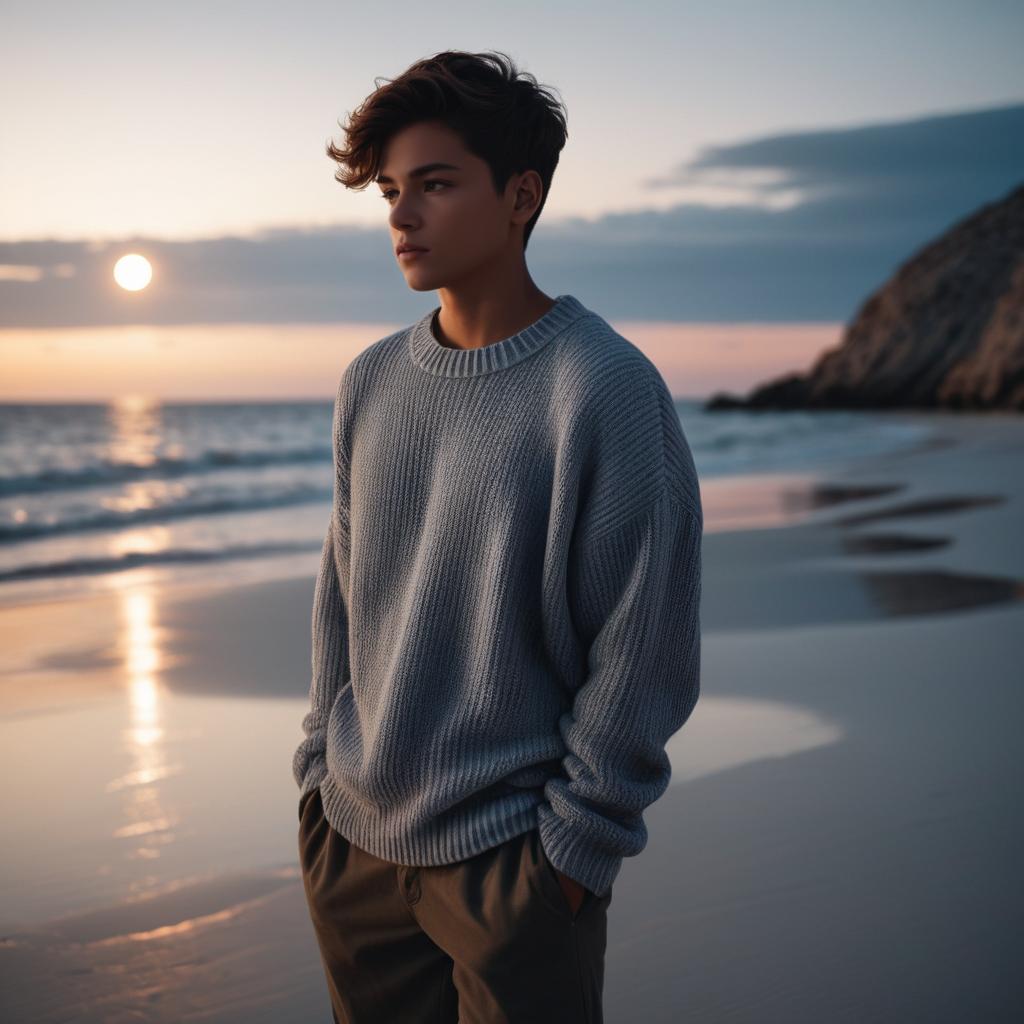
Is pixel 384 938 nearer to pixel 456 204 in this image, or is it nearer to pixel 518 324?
pixel 518 324

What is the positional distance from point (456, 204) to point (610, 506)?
1.72ft

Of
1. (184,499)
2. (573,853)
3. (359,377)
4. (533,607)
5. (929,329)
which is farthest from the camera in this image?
(929,329)

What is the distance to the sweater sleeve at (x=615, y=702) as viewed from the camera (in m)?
1.71

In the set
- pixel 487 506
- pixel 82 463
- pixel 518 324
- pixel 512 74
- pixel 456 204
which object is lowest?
pixel 82 463

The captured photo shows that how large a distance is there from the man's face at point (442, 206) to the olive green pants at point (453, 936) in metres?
0.88

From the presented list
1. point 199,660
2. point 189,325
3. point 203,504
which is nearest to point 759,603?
point 199,660

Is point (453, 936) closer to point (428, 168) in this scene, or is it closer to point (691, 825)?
point (428, 168)

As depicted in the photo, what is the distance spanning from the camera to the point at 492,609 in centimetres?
178

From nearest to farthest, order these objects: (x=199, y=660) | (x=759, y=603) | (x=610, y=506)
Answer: (x=610, y=506)
(x=199, y=660)
(x=759, y=603)

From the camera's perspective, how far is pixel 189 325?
5372 centimetres

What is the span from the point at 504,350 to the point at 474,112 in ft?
1.18

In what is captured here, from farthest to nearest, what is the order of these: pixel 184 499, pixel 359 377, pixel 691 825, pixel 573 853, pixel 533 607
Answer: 1. pixel 184 499
2. pixel 691 825
3. pixel 359 377
4. pixel 533 607
5. pixel 573 853

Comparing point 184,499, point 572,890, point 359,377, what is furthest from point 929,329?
point 572,890

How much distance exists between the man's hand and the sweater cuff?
0.05 feet
